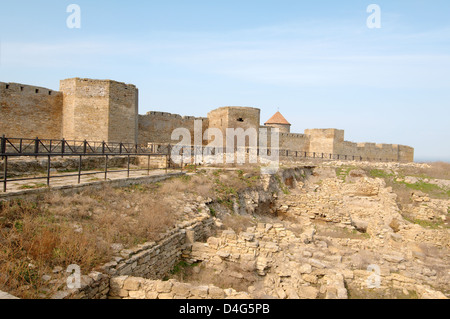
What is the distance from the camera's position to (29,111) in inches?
714

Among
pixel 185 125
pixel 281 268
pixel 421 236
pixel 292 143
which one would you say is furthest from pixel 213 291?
pixel 292 143

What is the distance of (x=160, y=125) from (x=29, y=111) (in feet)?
33.6

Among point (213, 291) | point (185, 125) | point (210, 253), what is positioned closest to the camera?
point (213, 291)

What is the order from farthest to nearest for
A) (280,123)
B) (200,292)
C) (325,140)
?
1. (280,123)
2. (325,140)
3. (200,292)

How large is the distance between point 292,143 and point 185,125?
12.6 meters

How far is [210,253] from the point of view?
299 inches

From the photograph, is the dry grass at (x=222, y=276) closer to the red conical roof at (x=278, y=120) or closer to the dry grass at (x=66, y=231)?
the dry grass at (x=66, y=231)

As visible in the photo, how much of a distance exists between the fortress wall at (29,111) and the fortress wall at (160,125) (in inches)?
281

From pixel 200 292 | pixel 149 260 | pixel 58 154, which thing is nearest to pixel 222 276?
pixel 149 260
